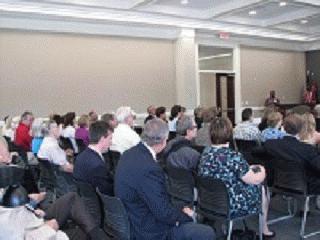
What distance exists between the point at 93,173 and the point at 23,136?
12.6ft

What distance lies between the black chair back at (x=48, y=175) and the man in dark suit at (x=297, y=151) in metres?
2.27

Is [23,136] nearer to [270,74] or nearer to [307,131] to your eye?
[307,131]

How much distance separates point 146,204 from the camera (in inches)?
96.8

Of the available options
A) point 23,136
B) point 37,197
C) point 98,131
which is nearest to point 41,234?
point 37,197

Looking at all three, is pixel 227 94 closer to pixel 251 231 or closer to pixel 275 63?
pixel 275 63

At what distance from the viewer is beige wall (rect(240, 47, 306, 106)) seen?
13648mm

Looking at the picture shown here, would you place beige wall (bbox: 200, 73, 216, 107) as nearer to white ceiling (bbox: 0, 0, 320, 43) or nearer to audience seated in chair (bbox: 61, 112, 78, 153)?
white ceiling (bbox: 0, 0, 320, 43)

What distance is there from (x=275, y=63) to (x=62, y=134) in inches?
389

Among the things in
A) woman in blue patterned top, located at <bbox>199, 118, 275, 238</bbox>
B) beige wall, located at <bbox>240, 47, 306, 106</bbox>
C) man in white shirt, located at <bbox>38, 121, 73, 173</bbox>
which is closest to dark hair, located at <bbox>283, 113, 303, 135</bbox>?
woman in blue patterned top, located at <bbox>199, 118, 275, 238</bbox>

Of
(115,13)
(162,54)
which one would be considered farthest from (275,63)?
(115,13)

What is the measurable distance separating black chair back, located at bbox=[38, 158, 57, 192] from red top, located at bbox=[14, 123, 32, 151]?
Answer: 173 cm

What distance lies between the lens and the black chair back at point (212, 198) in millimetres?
3080

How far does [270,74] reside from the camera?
14.4 m

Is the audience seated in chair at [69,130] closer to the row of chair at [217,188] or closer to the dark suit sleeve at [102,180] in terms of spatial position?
the row of chair at [217,188]
